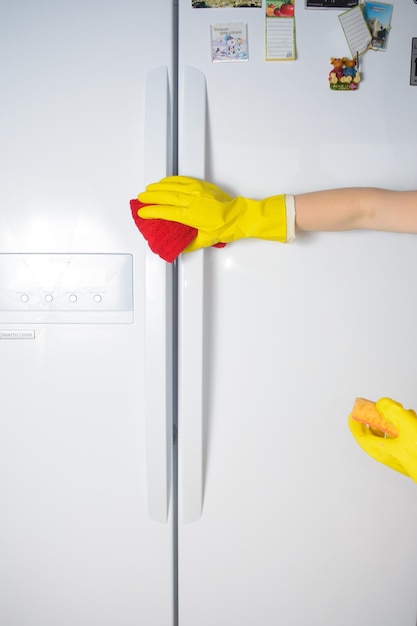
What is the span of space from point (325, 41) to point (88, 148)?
1.54 ft

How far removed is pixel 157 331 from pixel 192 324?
64 mm

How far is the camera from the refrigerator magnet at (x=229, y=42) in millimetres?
835

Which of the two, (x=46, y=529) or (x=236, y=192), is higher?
(x=236, y=192)

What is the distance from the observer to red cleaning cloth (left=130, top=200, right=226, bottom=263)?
791mm

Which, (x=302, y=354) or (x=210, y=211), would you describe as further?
(x=302, y=354)

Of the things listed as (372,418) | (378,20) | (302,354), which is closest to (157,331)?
(302,354)

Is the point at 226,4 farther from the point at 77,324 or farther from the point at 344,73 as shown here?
the point at 77,324

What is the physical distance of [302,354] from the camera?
0.90 m

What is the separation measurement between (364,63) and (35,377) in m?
0.85

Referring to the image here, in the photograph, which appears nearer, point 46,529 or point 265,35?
point 265,35

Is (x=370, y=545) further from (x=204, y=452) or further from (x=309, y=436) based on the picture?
(x=204, y=452)

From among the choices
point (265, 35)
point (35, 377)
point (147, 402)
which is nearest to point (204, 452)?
point (147, 402)

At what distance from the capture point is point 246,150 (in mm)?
860

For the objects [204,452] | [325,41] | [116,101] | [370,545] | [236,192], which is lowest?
[370,545]
